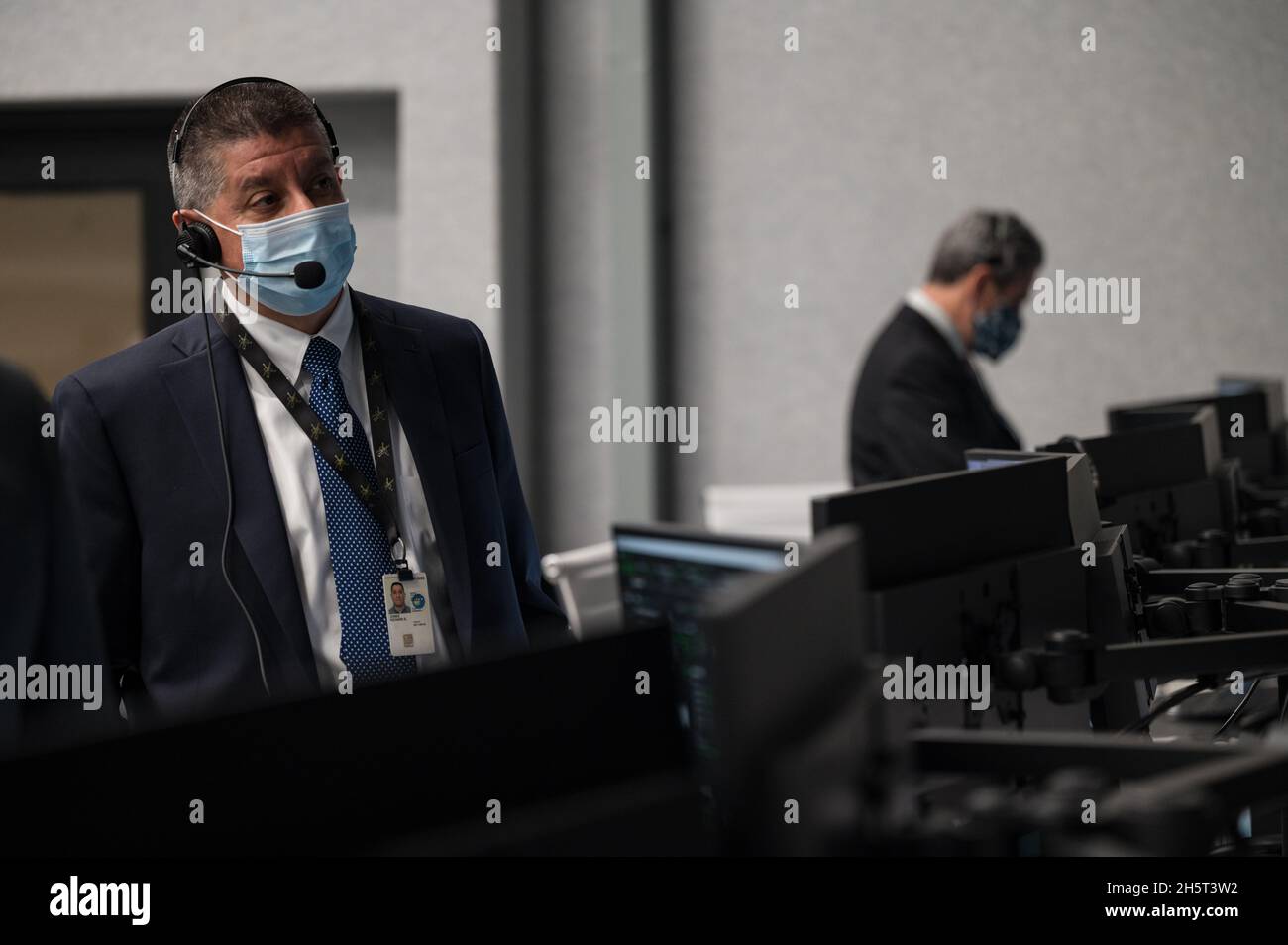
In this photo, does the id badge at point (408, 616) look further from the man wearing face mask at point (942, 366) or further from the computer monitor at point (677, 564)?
the man wearing face mask at point (942, 366)

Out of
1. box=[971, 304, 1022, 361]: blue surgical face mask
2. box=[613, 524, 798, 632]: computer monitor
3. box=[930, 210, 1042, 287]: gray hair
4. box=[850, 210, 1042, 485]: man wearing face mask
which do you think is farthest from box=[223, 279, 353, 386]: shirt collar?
box=[971, 304, 1022, 361]: blue surgical face mask

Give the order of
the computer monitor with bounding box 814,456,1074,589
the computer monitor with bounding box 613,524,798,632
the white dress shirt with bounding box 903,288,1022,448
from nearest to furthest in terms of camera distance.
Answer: the computer monitor with bounding box 613,524,798,632, the computer monitor with bounding box 814,456,1074,589, the white dress shirt with bounding box 903,288,1022,448

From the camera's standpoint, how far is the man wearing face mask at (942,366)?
3.10 m

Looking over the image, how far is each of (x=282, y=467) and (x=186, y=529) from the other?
0.48ft

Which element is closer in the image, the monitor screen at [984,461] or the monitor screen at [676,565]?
the monitor screen at [676,565]

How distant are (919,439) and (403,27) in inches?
101

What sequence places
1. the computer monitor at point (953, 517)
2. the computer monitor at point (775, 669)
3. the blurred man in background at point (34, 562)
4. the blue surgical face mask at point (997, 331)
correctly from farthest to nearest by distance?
1. the blue surgical face mask at point (997, 331)
2. the computer monitor at point (953, 517)
3. the blurred man in background at point (34, 562)
4. the computer monitor at point (775, 669)

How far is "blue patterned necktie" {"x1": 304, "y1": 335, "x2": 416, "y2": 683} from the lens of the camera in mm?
1645

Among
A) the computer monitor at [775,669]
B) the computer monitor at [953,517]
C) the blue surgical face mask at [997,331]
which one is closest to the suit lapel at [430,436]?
the computer monitor at [953,517]

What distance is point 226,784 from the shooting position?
90cm

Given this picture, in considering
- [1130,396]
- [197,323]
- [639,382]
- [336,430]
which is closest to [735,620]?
[336,430]

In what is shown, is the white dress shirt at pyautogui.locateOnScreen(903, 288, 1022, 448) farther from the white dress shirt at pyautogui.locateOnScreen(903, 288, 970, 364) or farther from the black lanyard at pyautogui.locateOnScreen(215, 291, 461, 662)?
the black lanyard at pyautogui.locateOnScreen(215, 291, 461, 662)

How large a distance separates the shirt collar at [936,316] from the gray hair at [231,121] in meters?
1.83

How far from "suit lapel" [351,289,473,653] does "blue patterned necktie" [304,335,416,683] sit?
7 cm
